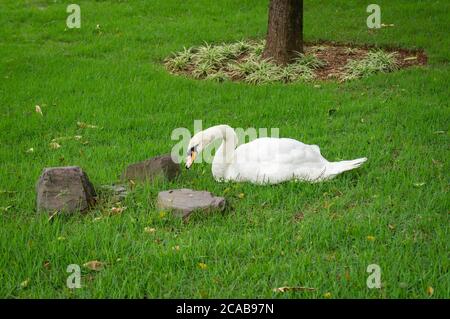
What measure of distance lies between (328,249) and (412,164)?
216 cm

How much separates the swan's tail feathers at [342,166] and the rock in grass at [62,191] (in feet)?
7.95

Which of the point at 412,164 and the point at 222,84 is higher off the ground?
the point at 222,84

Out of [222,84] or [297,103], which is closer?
[297,103]

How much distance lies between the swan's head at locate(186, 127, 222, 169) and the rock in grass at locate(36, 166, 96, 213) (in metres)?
1.06

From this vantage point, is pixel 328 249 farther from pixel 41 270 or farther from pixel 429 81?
pixel 429 81

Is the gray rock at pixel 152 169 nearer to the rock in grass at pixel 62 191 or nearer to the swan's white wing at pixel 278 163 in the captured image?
the swan's white wing at pixel 278 163

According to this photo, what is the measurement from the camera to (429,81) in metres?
9.71

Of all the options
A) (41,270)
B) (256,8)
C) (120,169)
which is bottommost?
(41,270)

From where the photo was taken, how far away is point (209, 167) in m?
6.98

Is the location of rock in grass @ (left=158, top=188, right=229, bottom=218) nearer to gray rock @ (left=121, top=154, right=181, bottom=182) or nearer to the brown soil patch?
gray rock @ (left=121, top=154, right=181, bottom=182)

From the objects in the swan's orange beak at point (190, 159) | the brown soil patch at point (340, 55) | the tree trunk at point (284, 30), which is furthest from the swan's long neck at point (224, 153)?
the tree trunk at point (284, 30)

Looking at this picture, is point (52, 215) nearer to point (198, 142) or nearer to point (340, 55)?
point (198, 142)

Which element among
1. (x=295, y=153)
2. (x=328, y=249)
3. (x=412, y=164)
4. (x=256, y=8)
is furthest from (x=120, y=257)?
(x=256, y=8)

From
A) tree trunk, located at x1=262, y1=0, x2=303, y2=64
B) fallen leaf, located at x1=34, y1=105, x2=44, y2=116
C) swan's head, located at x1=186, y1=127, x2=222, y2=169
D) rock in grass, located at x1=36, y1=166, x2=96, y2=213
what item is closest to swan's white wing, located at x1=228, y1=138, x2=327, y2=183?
swan's head, located at x1=186, y1=127, x2=222, y2=169
